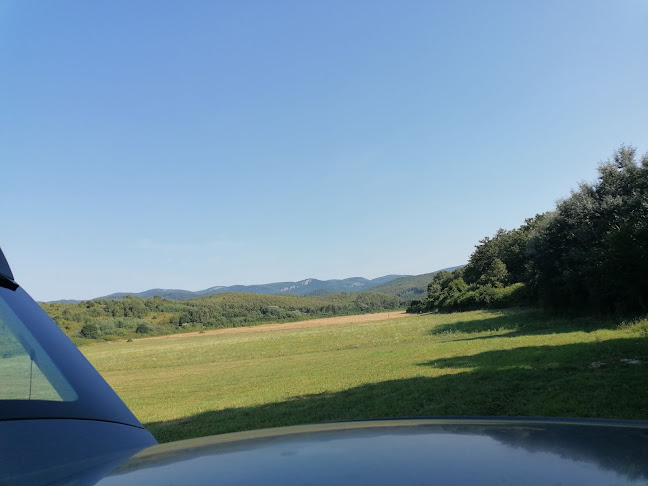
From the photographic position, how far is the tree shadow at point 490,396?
749 cm

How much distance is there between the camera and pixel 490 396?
859cm

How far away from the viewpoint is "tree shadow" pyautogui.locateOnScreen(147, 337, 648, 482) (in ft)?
24.6

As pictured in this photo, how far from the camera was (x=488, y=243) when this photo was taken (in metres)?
74.8

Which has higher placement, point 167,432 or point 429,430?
point 429,430

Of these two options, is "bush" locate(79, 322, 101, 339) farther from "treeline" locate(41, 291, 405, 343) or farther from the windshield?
the windshield

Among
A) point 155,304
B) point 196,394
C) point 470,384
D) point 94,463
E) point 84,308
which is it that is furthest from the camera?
point 155,304

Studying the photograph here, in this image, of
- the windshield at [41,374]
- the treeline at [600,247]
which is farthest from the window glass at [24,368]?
the treeline at [600,247]

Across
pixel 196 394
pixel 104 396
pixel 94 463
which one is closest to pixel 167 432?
pixel 196 394

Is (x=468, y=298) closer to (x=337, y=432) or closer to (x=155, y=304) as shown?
(x=337, y=432)

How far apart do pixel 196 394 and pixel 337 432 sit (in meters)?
14.3

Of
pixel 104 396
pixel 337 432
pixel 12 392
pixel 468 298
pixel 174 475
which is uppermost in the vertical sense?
pixel 12 392

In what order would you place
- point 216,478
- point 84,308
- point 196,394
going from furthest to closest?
point 84,308 < point 196,394 < point 216,478

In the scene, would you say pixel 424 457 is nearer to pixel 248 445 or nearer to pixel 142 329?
pixel 248 445

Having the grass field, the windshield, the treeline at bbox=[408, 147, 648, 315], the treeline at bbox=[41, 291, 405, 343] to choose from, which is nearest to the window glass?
the windshield
